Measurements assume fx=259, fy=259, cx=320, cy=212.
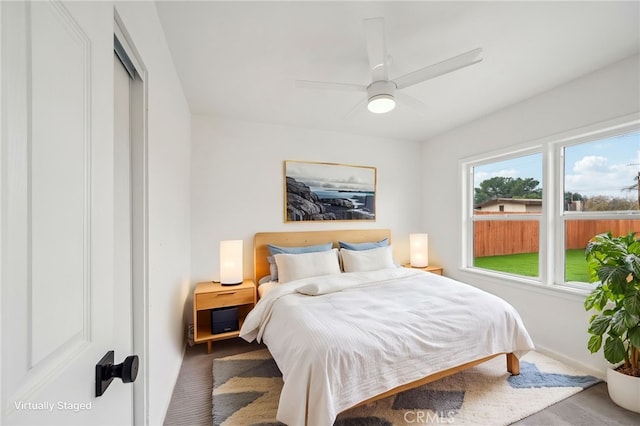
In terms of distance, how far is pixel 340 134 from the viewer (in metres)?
3.62

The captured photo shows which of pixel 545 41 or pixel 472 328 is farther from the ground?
pixel 545 41

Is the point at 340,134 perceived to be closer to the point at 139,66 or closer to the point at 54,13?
the point at 139,66

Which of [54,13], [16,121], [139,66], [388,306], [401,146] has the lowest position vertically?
[388,306]

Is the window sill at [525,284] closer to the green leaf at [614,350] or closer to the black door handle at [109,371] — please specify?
the green leaf at [614,350]

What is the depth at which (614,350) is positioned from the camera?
173cm

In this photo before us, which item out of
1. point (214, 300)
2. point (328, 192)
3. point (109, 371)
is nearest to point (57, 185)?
point (109, 371)

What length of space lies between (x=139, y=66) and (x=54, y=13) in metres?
1.00

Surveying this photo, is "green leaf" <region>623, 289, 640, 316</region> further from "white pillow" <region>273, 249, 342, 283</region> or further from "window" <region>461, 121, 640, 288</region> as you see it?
"white pillow" <region>273, 249, 342, 283</region>

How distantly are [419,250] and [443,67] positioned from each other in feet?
8.39

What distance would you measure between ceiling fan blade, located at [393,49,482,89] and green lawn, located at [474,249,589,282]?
2.16 metres

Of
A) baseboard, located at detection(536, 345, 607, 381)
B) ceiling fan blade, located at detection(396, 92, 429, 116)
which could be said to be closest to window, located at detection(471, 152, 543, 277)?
baseboard, located at detection(536, 345, 607, 381)

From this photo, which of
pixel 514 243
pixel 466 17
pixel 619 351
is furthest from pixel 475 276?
pixel 466 17

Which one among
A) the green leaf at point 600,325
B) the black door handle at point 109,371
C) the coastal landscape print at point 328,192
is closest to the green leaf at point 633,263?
the green leaf at point 600,325

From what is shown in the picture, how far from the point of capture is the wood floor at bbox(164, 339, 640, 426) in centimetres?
166
